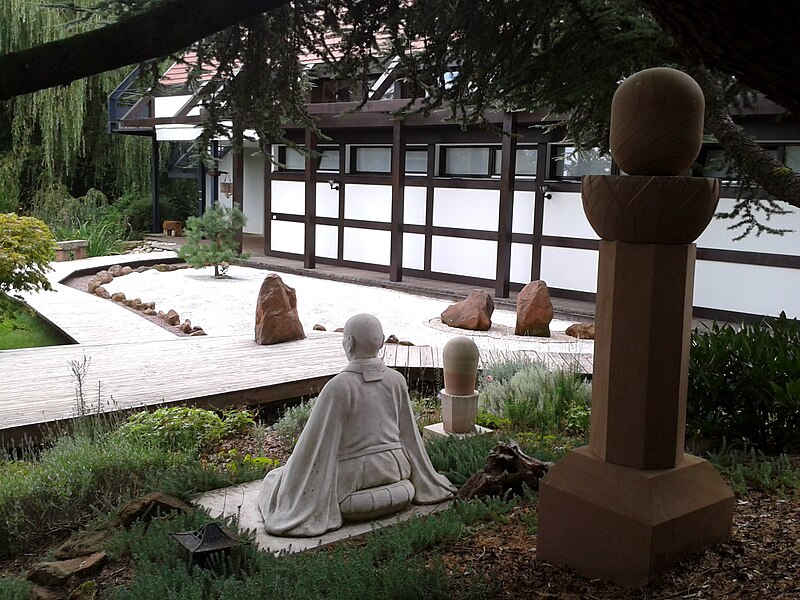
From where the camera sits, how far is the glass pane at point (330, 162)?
715 inches

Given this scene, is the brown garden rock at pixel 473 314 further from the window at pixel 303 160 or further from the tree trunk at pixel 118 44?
the tree trunk at pixel 118 44

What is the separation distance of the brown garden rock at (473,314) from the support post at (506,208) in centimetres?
224

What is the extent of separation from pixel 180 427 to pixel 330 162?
1318 cm

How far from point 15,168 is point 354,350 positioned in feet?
61.4

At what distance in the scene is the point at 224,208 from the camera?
16703 millimetres

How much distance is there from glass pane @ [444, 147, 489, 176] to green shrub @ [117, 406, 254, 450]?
9755 millimetres

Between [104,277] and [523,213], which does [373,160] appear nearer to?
[523,213]

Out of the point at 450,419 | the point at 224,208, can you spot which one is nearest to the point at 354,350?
the point at 450,419

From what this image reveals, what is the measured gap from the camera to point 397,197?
1532 centimetres

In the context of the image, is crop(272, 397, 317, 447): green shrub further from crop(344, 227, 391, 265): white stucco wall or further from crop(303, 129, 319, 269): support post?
crop(303, 129, 319, 269): support post

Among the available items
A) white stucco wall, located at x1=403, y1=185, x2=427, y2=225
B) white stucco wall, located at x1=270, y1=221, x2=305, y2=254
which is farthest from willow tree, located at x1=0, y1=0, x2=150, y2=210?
white stucco wall, located at x1=403, y1=185, x2=427, y2=225

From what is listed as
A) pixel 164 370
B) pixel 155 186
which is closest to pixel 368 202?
pixel 155 186

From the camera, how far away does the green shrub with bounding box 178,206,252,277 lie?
16.3 metres

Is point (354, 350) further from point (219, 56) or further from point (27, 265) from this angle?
point (27, 265)
